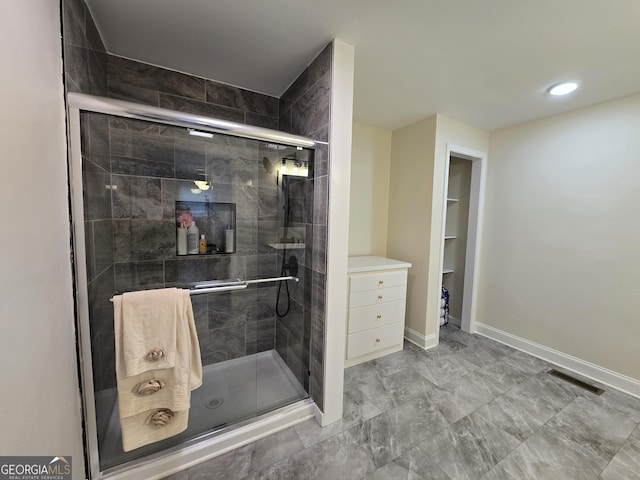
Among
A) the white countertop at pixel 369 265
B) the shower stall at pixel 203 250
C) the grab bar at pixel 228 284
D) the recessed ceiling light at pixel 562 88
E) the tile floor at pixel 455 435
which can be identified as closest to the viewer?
the shower stall at pixel 203 250

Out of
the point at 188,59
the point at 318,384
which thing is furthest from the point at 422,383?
the point at 188,59

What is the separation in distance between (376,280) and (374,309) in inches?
11.4

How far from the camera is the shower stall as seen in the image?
1185mm

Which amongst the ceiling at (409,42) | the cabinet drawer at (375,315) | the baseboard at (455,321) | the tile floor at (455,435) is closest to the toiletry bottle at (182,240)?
the ceiling at (409,42)

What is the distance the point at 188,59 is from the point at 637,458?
3.82 m

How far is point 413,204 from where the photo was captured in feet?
8.87

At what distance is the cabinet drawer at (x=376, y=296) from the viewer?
224 centimetres

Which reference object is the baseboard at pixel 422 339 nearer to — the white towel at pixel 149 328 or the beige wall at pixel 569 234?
the beige wall at pixel 569 234

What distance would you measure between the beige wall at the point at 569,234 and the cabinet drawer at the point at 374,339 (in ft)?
4.23

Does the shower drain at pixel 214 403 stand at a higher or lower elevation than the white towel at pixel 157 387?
lower

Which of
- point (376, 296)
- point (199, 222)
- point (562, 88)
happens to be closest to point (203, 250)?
point (199, 222)

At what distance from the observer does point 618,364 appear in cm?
205

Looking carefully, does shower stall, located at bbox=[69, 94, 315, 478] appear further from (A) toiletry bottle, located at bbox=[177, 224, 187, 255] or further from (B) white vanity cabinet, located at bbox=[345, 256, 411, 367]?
(B) white vanity cabinet, located at bbox=[345, 256, 411, 367]

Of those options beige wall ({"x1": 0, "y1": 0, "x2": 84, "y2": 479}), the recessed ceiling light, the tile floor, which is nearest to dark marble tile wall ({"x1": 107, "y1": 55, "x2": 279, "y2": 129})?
beige wall ({"x1": 0, "y1": 0, "x2": 84, "y2": 479})
